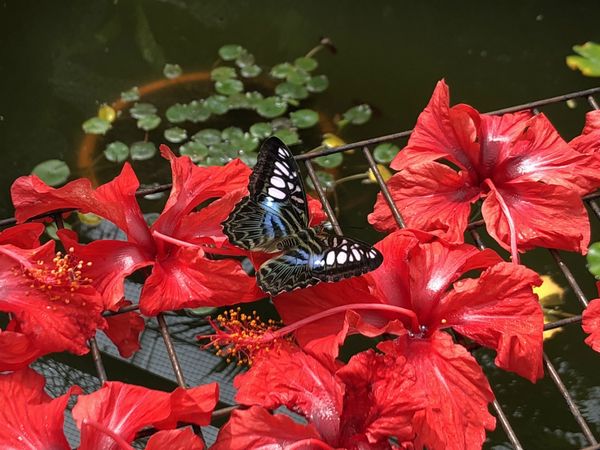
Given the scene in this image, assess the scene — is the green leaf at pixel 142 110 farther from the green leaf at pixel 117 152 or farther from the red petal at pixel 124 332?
the red petal at pixel 124 332

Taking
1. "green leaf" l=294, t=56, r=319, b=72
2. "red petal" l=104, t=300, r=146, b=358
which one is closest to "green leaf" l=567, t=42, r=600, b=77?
"green leaf" l=294, t=56, r=319, b=72

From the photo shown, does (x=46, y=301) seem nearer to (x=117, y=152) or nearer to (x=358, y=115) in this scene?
(x=117, y=152)

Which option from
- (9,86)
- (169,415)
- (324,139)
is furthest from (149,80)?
(169,415)

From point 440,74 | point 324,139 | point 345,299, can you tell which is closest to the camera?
point 345,299

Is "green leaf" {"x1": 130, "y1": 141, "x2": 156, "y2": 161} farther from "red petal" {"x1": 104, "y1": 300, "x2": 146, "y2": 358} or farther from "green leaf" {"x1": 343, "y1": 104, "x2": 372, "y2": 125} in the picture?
"red petal" {"x1": 104, "y1": 300, "x2": 146, "y2": 358}

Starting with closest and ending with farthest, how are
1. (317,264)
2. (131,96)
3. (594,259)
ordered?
(317,264)
(594,259)
(131,96)

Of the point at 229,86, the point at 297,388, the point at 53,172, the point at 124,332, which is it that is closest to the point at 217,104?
the point at 229,86

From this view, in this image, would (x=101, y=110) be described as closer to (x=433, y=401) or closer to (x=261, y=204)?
(x=261, y=204)
